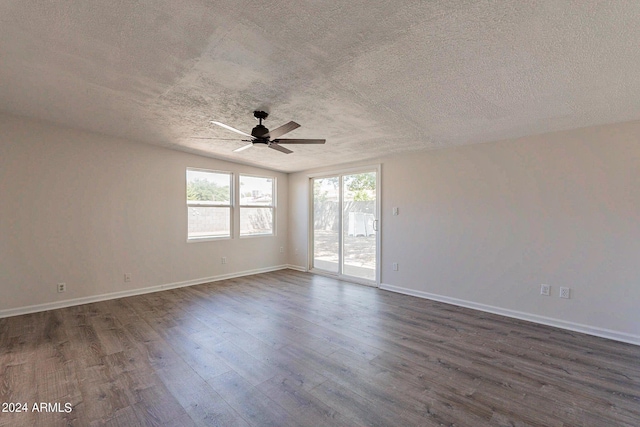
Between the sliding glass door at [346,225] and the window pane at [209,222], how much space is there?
191 centimetres

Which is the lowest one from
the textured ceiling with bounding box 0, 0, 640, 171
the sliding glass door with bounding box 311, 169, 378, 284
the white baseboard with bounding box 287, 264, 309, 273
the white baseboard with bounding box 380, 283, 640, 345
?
the white baseboard with bounding box 287, 264, 309, 273

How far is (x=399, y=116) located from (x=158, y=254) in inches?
174

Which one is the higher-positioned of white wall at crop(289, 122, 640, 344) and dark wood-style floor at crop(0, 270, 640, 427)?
white wall at crop(289, 122, 640, 344)

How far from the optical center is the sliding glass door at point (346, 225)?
17.0ft

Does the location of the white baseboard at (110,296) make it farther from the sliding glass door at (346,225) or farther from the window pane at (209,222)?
the sliding glass door at (346,225)

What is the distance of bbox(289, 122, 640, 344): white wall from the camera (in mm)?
2977

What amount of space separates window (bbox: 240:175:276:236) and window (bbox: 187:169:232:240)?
0.33 metres

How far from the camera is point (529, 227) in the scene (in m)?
3.50

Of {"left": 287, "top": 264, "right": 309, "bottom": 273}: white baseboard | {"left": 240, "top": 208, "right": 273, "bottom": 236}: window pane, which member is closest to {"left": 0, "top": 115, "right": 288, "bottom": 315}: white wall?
{"left": 240, "top": 208, "right": 273, "bottom": 236}: window pane

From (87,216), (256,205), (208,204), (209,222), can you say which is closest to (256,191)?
(256,205)

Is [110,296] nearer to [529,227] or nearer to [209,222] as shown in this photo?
[209,222]

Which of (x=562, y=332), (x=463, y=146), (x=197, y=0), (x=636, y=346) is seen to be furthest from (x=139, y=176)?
(x=636, y=346)

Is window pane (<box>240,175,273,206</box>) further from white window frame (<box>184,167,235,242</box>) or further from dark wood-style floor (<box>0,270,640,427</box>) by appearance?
dark wood-style floor (<box>0,270,640,427</box>)

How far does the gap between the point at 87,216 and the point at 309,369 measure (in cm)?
397
